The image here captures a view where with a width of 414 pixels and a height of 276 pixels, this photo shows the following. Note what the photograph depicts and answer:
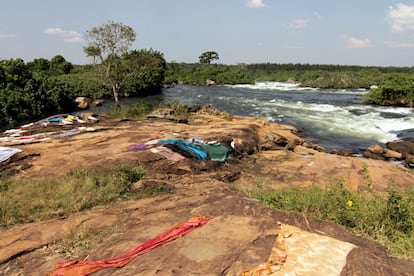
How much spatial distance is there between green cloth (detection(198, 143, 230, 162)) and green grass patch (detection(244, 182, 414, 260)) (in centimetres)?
448

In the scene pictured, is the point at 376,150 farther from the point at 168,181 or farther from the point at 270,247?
the point at 270,247

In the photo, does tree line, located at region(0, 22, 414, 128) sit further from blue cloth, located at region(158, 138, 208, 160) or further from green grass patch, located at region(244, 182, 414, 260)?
green grass patch, located at region(244, 182, 414, 260)

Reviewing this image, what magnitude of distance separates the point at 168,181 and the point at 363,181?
5.78 m

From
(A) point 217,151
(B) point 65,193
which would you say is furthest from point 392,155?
(B) point 65,193

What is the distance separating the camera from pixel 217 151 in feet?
33.5

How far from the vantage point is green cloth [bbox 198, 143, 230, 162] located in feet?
32.7

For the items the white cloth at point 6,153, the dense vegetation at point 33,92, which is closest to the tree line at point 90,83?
the dense vegetation at point 33,92

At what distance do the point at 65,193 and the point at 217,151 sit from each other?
519cm

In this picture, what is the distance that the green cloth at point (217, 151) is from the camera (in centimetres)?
997

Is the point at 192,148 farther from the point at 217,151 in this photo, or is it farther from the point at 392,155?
the point at 392,155

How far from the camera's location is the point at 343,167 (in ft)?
34.4

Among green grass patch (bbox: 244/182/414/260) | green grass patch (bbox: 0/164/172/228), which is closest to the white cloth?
green grass patch (bbox: 0/164/172/228)

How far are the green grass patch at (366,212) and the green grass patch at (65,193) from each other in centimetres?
278

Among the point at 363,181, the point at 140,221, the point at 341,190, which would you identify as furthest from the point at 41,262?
the point at 363,181
